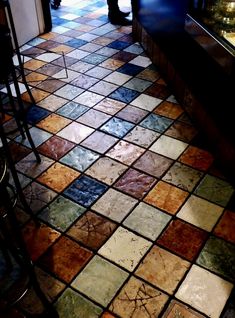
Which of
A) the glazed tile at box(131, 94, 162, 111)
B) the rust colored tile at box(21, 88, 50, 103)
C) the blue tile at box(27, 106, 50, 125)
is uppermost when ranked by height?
the rust colored tile at box(21, 88, 50, 103)

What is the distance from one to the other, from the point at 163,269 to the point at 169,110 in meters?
1.59

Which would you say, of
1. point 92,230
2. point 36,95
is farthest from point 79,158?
point 36,95

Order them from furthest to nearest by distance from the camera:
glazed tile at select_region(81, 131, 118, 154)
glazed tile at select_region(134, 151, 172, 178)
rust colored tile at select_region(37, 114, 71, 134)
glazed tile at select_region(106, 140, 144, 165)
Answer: rust colored tile at select_region(37, 114, 71, 134) → glazed tile at select_region(81, 131, 118, 154) → glazed tile at select_region(106, 140, 144, 165) → glazed tile at select_region(134, 151, 172, 178)

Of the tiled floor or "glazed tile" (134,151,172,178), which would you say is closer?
the tiled floor

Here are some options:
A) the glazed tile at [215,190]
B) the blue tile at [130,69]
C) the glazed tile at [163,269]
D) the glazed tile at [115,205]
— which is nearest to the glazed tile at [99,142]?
the glazed tile at [115,205]

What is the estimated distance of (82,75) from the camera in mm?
3639

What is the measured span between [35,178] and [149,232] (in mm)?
904

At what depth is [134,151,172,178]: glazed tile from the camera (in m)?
2.45

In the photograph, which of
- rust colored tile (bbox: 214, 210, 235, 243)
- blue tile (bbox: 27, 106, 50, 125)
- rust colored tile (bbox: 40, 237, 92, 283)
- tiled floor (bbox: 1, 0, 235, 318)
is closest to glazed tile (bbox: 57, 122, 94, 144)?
tiled floor (bbox: 1, 0, 235, 318)

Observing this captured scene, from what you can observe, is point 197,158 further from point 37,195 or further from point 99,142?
point 37,195

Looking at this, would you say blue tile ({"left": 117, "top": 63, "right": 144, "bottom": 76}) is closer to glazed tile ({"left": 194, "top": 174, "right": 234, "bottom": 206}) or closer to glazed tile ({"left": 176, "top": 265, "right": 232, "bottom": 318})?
glazed tile ({"left": 194, "top": 174, "right": 234, "bottom": 206})

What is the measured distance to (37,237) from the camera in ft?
6.66

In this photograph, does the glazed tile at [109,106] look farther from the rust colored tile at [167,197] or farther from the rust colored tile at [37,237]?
the rust colored tile at [37,237]

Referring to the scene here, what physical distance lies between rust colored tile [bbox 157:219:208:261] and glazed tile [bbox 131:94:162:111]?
4.34 feet
